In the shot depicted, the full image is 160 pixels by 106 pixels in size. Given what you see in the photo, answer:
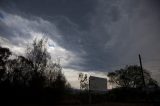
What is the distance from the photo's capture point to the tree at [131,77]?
68.8 m

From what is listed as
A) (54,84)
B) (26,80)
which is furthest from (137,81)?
(26,80)

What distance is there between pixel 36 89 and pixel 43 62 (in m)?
8.47

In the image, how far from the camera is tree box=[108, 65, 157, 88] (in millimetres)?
68750

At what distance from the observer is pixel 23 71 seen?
1460 inches

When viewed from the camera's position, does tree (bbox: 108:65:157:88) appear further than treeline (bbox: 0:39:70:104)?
Yes

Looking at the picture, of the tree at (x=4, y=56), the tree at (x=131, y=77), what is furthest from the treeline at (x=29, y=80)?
the tree at (x=131, y=77)

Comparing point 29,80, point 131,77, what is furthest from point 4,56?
point 131,77

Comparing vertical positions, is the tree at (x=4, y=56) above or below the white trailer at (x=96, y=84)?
above

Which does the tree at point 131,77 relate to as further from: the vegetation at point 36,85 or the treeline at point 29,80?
the treeline at point 29,80

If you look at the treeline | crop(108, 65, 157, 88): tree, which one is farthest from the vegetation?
crop(108, 65, 157, 88): tree

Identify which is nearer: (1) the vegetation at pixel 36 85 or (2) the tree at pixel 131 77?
(1) the vegetation at pixel 36 85

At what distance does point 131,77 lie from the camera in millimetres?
69625

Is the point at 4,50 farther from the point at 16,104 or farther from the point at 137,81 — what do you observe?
the point at 137,81

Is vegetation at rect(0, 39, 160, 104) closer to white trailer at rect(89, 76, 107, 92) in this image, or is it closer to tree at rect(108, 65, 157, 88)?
white trailer at rect(89, 76, 107, 92)
